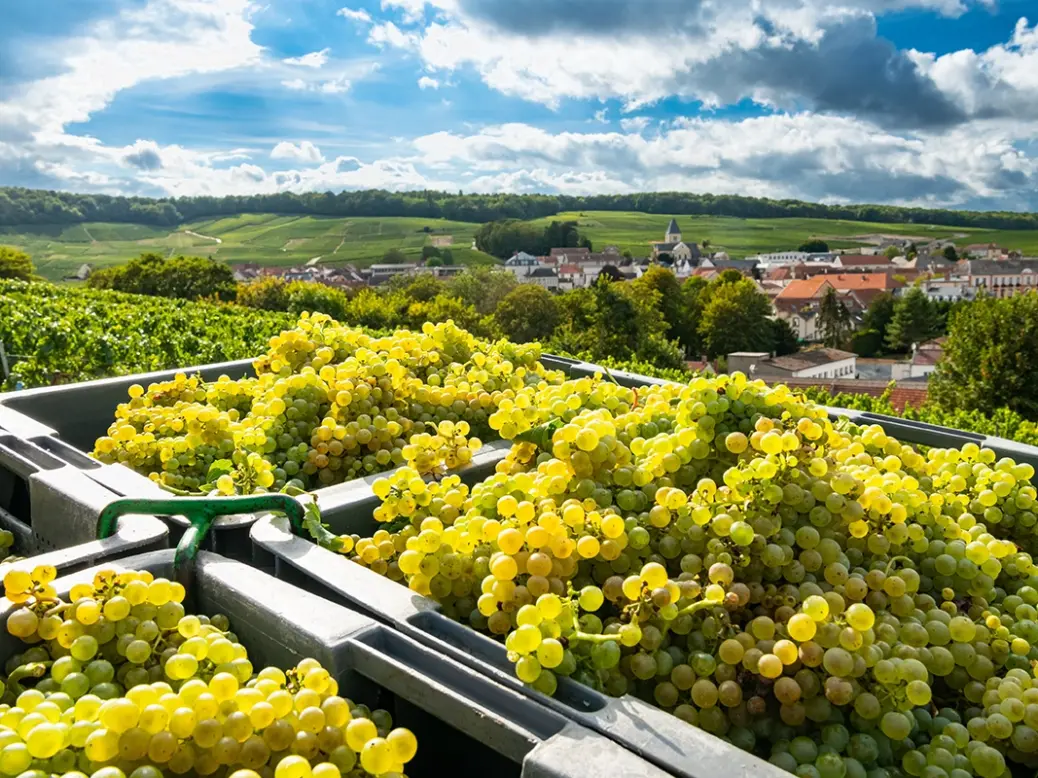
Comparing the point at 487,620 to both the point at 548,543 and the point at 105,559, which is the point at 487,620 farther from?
the point at 105,559

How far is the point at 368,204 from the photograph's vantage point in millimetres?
123938

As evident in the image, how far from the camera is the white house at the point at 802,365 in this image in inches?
2426

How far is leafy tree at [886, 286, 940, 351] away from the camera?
84.4m

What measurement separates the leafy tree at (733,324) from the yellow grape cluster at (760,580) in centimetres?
7675

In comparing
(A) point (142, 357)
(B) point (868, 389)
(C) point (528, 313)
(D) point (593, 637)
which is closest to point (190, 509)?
(D) point (593, 637)

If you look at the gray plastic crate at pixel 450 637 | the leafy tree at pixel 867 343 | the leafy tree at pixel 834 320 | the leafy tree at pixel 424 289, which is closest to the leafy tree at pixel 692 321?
the leafy tree at pixel 834 320

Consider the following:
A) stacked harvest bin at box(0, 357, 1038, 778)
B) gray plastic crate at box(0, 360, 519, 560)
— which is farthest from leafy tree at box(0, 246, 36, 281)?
stacked harvest bin at box(0, 357, 1038, 778)

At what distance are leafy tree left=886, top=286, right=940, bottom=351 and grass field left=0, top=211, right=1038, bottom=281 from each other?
195 feet

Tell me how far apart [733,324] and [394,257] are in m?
56.9

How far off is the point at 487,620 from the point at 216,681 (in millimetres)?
522

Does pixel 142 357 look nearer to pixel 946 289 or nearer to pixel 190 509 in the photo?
pixel 190 509

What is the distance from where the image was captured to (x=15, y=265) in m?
69.1

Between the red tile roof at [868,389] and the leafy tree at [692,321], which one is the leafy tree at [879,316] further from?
the red tile roof at [868,389]

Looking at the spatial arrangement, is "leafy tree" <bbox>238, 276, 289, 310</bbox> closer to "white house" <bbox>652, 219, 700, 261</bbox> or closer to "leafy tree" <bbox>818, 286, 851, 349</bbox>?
"leafy tree" <bbox>818, 286, 851, 349</bbox>
